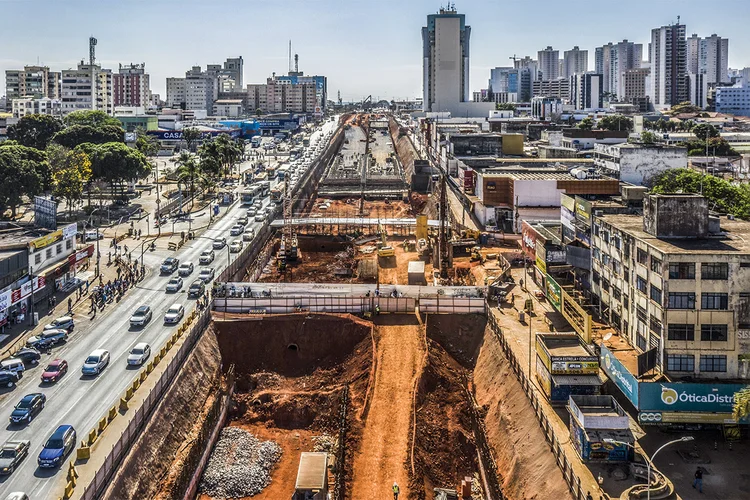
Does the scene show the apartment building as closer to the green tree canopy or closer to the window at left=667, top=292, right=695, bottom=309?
the window at left=667, top=292, right=695, bottom=309

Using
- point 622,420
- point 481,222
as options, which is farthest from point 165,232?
point 622,420

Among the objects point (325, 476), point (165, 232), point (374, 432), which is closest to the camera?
point (325, 476)

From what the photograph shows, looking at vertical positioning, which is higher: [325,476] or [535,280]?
[535,280]

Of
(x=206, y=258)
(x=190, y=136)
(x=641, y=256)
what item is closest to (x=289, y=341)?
(x=206, y=258)

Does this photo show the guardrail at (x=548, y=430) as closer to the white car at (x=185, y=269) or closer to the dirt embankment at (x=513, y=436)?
the dirt embankment at (x=513, y=436)

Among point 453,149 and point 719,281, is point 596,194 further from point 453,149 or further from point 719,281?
point 453,149

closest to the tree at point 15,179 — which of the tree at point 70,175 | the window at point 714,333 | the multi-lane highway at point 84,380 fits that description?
the tree at point 70,175

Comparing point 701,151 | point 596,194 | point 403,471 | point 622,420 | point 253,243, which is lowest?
point 403,471
